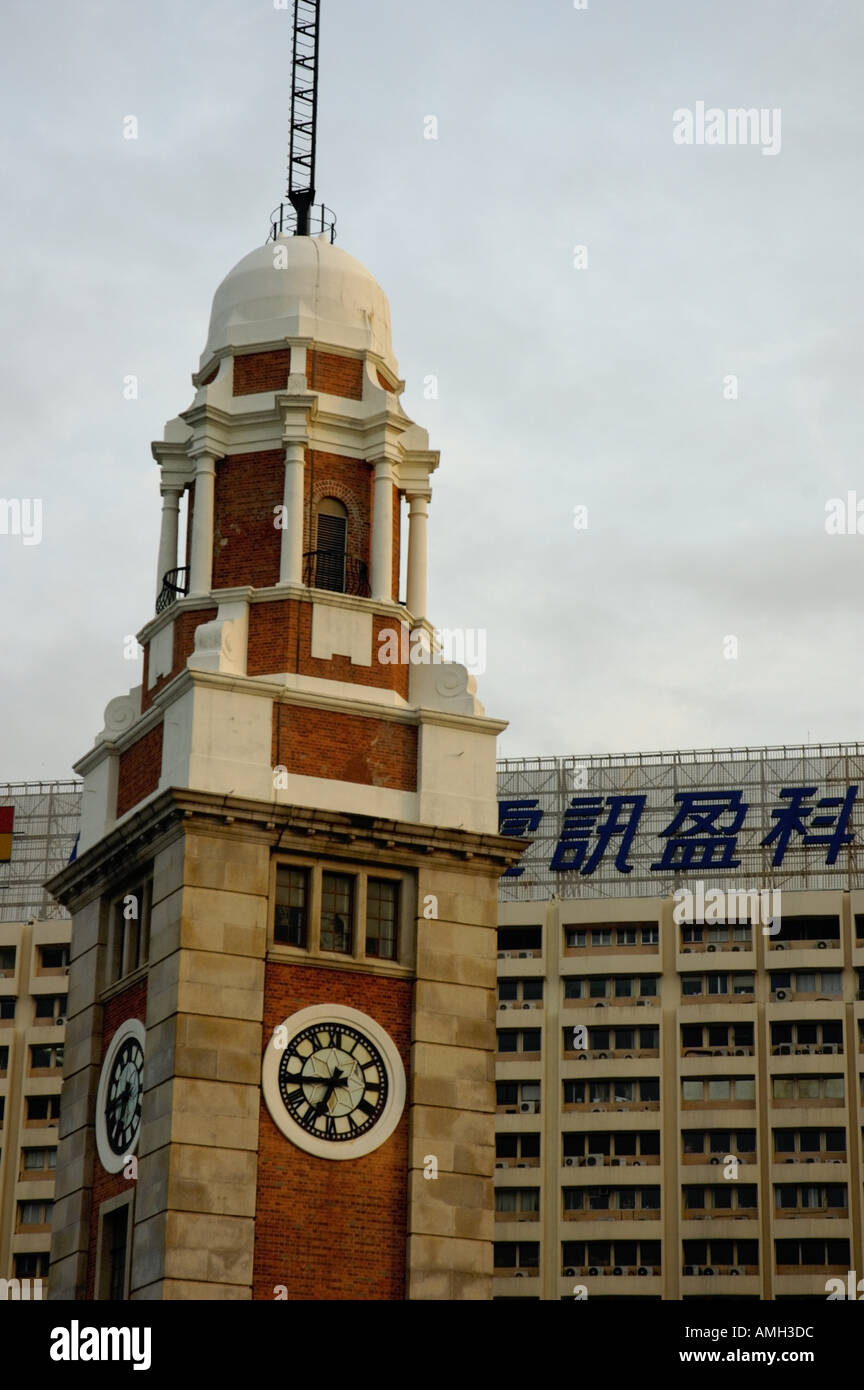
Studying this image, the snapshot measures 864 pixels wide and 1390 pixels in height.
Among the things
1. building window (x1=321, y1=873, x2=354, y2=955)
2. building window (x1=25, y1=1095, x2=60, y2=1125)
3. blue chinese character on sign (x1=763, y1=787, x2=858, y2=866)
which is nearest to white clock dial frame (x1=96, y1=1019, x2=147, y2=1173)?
building window (x1=321, y1=873, x2=354, y2=955)

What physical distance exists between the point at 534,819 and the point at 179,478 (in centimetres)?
5079

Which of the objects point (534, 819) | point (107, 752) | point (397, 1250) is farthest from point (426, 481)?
point (534, 819)

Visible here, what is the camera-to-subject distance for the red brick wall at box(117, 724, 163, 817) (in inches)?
2152

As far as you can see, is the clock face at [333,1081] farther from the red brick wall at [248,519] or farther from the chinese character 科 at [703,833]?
the chinese character 科 at [703,833]

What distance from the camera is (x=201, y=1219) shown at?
161 feet

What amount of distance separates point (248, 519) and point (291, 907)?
9.01m

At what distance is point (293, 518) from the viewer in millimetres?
55875

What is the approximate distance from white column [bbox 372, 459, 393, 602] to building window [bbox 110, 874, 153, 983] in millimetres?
7981

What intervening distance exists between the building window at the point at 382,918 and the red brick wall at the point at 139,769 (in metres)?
4.99

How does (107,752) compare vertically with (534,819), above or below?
below

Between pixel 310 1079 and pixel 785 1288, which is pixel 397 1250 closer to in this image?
pixel 310 1079

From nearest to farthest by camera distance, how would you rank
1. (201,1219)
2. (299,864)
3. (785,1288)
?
(201,1219)
(299,864)
(785,1288)

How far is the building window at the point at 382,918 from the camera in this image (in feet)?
174

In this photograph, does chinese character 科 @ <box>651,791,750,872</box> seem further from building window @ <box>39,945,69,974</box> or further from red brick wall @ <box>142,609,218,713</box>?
red brick wall @ <box>142,609,218,713</box>
